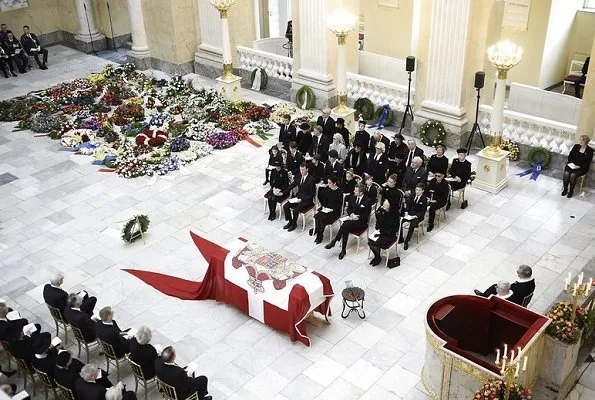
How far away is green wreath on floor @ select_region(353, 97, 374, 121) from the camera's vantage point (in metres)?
18.5

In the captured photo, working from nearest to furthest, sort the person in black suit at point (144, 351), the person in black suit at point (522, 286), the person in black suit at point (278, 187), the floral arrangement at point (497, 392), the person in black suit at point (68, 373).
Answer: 1. the floral arrangement at point (497, 392)
2. the person in black suit at point (68, 373)
3. the person in black suit at point (144, 351)
4. the person in black suit at point (522, 286)
5. the person in black suit at point (278, 187)

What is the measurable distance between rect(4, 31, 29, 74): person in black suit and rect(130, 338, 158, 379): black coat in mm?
16352

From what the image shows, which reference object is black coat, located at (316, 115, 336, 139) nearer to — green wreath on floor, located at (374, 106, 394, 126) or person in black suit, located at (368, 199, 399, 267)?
green wreath on floor, located at (374, 106, 394, 126)

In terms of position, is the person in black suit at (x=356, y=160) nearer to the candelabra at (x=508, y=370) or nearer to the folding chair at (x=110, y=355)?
the folding chair at (x=110, y=355)

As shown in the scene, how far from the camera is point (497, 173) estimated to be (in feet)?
48.9

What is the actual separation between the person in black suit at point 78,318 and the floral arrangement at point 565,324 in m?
6.48

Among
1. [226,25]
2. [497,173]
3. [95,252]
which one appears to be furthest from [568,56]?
[95,252]

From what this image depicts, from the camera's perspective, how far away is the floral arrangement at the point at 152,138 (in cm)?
1752

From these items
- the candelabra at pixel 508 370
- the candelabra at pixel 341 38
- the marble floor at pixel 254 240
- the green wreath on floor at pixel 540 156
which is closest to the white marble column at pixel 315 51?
the candelabra at pixel 341 38

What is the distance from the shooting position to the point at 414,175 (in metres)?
13.9

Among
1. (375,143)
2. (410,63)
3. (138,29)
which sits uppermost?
(410,63)

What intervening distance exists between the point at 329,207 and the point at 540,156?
5.47 m

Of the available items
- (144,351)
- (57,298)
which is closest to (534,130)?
(144,351)

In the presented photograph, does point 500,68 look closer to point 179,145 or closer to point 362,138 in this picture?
point 362,138
